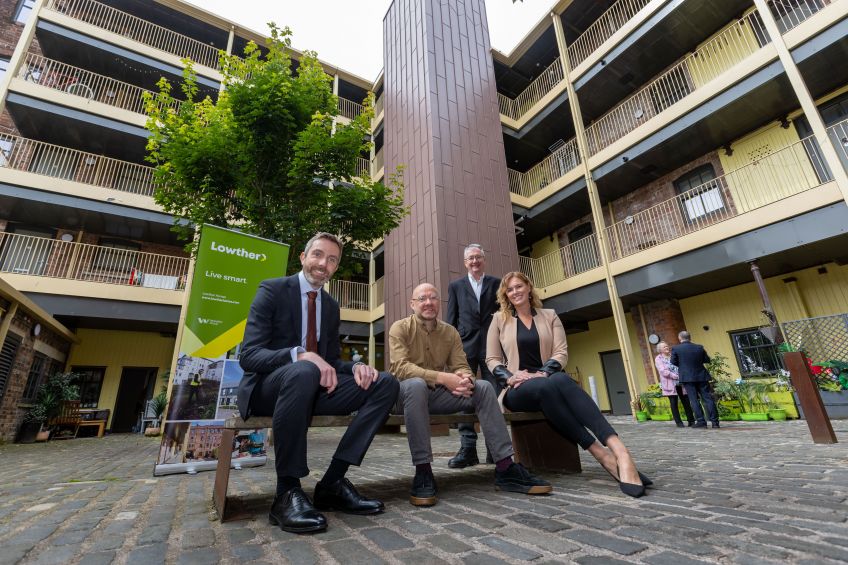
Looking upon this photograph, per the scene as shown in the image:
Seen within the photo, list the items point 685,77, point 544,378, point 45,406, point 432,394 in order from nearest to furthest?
point 544,378
point 432,394
point 45,406
point 685,77

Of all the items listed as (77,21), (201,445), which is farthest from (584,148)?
(77,21)

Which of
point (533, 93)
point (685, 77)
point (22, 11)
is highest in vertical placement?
point (22, 11)

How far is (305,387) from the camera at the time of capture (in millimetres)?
1943

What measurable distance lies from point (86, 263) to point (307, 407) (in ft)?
48.5

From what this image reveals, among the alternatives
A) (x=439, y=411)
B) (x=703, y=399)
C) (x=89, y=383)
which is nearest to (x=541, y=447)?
(x=439, y=411)

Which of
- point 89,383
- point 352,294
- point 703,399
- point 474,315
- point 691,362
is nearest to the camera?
point 474,315

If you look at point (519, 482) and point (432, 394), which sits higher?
point (432, 394)

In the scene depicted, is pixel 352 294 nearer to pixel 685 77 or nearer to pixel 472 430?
pixel 472 430

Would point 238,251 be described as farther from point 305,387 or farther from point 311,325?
point 305,387

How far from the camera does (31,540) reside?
1.72 meters

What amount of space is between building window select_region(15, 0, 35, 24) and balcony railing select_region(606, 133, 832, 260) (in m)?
22.2

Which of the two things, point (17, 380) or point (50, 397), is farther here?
point (50, 397)

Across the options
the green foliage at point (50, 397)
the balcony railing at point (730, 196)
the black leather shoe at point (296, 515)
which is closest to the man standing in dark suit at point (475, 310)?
the black leather shoe at point (296, 515)

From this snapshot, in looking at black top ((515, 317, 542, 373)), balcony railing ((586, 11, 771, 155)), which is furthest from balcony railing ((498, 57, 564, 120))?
black top ((515, 317, 542, 373))
